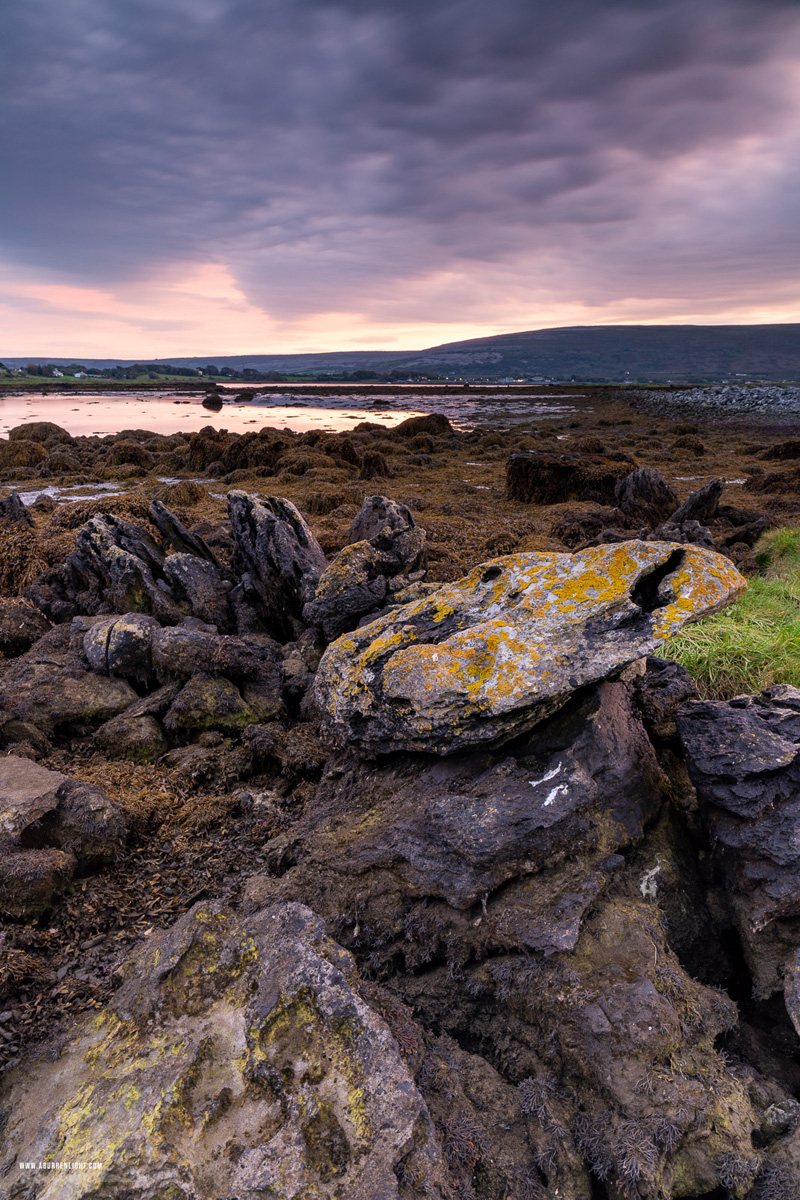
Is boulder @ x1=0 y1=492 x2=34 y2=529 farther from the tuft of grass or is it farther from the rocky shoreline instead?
the tuft of grass

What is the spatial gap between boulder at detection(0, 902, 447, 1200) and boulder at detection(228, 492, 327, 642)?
22.8 ft

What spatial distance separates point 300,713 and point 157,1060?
17.6 feet

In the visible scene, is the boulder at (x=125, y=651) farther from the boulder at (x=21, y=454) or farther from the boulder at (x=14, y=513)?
the boulder at (x=21, y=454)

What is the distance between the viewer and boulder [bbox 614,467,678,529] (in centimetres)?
2047

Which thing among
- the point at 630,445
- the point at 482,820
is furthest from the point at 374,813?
the point at 630,445

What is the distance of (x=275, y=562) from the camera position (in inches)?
437

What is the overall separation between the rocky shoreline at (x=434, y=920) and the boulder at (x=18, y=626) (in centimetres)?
316

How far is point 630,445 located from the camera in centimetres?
4619

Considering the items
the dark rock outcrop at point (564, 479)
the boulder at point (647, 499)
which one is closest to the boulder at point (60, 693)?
the boulder at point (647, 499)

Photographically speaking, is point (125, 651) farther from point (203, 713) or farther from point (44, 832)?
point (44, 832)

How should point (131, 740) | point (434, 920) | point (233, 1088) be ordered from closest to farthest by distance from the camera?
1. point (233, 1088)
2. point (434, 920)
3. point (131, 740)

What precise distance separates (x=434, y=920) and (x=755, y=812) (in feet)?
8.53

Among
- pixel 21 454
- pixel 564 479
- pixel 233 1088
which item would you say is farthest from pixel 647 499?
pixel 21 454

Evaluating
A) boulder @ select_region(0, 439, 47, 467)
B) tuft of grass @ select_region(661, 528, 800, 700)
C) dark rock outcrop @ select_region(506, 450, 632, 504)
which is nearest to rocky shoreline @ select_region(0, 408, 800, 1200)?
tuft of grass @ select_region(661, 528, 800, 700)
